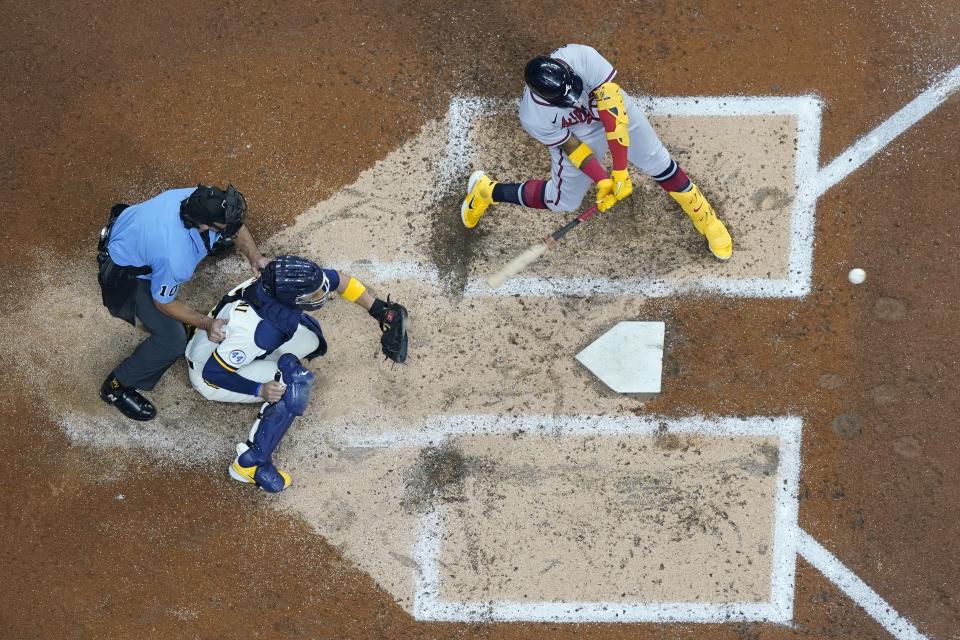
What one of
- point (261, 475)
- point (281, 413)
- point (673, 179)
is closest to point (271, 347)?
point (281, 413)

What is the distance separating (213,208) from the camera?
4082mm

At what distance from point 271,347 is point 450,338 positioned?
1.15 meters

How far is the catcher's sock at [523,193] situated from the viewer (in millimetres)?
4629

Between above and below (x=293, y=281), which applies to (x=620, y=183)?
above

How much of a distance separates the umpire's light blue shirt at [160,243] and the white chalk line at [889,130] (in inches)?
154

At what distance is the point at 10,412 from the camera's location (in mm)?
5102

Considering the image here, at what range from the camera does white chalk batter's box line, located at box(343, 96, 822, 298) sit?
492 cm

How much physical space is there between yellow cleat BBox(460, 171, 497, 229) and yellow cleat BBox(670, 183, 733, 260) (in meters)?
1.15

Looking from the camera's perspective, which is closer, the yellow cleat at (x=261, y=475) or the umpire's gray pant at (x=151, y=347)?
the umpire's gray pant at (x=151, y=347)

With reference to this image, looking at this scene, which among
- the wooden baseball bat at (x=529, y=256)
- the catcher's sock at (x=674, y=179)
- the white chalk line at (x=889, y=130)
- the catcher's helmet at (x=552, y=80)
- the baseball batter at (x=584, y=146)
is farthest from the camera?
the white chalk line at (x=889, y=130)

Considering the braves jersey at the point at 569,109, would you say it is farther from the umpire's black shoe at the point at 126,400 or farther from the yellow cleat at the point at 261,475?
the umpire's black shoe at the point at 126,400

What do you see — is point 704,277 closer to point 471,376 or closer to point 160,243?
point 471,376

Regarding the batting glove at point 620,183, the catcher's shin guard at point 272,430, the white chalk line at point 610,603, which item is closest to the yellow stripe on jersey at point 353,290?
the catcher's shin guard at point 272,430

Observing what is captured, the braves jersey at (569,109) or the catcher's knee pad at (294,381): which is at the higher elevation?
the braves jersey at (569,109)
